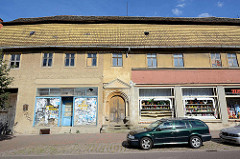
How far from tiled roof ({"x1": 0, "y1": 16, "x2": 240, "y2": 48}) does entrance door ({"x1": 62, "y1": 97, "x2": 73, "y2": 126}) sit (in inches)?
188

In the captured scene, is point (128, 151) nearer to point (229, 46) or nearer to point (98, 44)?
point (98, 44)

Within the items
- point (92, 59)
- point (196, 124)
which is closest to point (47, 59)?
point (92, 59)

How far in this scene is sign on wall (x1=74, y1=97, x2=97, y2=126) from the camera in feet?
40.4

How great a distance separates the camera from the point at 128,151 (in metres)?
7.25

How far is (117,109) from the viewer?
12805 mm

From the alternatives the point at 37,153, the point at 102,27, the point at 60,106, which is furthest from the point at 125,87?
the point at 37,153

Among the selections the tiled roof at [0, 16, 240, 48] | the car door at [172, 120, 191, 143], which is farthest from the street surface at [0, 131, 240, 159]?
the tiled roof at [0, 16, 240, 48]

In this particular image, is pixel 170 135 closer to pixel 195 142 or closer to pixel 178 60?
pixel 195 142

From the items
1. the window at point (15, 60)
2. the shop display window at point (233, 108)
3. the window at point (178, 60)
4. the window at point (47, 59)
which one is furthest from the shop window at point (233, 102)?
the window at point (15, 60)

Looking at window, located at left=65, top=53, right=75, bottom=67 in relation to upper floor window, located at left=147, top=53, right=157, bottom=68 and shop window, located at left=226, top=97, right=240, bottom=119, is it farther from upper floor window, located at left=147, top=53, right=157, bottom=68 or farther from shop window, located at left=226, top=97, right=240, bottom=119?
shop window, located at left=226, top=97, right=240, bottom=119

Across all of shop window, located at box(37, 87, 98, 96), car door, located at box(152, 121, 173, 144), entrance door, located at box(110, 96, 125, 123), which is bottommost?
car door, located at box(152, 121, 173, 144)

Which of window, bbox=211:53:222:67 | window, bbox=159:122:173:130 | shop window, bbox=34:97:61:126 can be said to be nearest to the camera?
window, bbox=159:122:173:130

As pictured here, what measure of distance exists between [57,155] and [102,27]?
11998mm

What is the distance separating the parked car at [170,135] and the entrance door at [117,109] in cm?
497
